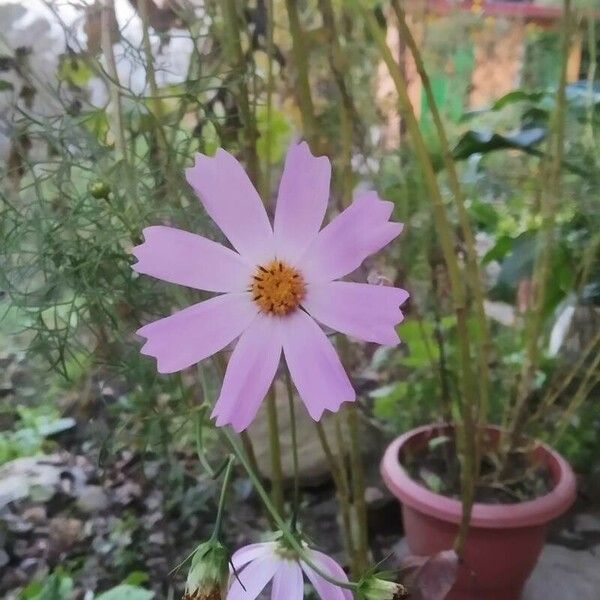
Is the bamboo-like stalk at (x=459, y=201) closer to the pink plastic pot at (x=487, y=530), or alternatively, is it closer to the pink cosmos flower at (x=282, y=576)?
the pink plastic pot at (x=487, y=530)

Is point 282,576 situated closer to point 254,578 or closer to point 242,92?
point 254,578

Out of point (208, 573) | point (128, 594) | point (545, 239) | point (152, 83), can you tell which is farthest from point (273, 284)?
point (545, 239)

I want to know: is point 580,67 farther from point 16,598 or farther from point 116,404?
point 16,598

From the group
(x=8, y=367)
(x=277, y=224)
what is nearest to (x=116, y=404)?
(x=8, y=367)

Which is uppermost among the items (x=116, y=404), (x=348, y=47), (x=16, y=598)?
(x=348, y=47)

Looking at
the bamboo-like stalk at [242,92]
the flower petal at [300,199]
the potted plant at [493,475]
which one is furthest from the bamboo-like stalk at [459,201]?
the flower petal at [300,199]

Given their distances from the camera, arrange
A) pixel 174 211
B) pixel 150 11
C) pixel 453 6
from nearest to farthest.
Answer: pixel 174 211 < pixel 150 11 < pixel 453 6
